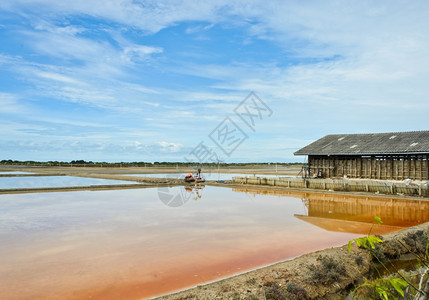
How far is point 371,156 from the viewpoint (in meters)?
24.4

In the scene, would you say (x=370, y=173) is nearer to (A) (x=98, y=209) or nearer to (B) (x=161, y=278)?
(A) (x=98, y=209)

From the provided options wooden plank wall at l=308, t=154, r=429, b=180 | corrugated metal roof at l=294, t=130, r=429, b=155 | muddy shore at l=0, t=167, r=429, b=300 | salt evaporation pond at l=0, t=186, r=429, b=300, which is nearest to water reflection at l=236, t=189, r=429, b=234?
salt evaporation pond at l=0, t=186, r=429, b=300

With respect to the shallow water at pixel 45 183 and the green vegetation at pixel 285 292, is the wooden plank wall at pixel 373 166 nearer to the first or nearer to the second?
the green vegetation at pixel 285 292

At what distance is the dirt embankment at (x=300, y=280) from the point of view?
6.06 m

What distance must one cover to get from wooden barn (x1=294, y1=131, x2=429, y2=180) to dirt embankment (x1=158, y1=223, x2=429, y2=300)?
1644 cm

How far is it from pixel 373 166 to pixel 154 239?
20063 mm

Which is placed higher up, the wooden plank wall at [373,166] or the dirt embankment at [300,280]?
the wooden plank wall at [373,166]

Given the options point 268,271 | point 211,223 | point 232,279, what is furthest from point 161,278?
point 211,223

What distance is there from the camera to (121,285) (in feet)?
21.9

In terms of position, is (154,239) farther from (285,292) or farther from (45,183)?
(45,183)

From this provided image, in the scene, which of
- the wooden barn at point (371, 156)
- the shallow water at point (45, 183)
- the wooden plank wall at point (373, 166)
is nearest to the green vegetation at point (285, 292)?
the wooden barn at point (371, 156)

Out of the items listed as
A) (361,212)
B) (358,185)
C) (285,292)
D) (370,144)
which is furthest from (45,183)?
(285,292)

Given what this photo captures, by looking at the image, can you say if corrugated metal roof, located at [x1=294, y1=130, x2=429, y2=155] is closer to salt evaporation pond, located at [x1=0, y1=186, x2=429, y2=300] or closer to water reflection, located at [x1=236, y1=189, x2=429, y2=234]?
water reflection, located at [x1=236, y1=189, x2=429, y2=234]

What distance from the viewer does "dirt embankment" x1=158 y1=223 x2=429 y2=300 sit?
6062 millimetres
